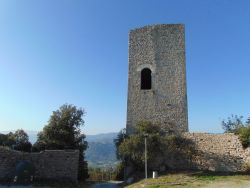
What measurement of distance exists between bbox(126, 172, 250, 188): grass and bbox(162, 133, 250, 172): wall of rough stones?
130 cm

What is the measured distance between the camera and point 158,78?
19.9m

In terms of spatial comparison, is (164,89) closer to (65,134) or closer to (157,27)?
(157,27)

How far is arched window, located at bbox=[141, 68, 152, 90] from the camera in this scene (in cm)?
2021

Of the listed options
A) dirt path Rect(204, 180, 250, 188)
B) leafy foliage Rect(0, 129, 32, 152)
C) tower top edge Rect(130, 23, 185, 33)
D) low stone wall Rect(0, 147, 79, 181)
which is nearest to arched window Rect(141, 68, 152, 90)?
tower top edge Rect(130, 23, 185, 33)

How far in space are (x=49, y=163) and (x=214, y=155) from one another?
8.93 metres

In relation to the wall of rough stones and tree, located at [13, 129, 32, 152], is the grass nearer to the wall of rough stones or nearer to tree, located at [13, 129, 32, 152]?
the wall of rough stones

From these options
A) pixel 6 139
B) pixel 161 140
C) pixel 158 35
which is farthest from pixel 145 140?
pixel 6 139

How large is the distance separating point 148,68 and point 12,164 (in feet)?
32.6

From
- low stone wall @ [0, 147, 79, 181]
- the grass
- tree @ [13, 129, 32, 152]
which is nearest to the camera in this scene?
the grass

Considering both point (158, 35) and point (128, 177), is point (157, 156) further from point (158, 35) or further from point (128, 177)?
point (158, 35)

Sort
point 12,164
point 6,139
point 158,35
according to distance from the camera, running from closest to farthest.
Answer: point 12,164, point 158,35, point 6,139

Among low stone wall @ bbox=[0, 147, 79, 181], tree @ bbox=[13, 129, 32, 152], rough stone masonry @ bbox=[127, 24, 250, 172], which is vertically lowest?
low stone wall @ bbox=[0, 147, 79, 181]

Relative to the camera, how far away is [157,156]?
1722 centimetres

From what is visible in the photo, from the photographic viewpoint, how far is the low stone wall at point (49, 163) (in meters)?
16.5
